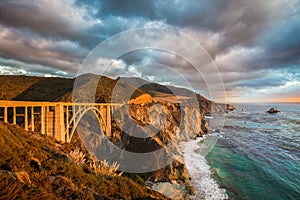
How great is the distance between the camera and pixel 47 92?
2003 inches

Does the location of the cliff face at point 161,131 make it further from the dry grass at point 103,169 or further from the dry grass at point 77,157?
the dry grass at point 77,157

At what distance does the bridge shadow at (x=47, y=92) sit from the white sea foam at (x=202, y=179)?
3116 cm

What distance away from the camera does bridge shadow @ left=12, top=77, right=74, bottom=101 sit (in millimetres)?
43531

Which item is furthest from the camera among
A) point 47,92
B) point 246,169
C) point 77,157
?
point 47,92

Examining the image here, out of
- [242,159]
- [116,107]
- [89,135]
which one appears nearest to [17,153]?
[89,135]

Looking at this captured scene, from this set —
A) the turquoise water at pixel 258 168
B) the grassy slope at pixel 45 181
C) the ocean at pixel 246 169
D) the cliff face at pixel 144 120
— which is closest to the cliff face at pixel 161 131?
the cliff face at pixel 144 120

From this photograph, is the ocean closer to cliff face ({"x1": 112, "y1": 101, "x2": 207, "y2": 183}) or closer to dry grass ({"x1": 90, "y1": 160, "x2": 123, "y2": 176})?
cliff face ({"x1": 112, "y1": 101, "x2": 207, "y2": 183})

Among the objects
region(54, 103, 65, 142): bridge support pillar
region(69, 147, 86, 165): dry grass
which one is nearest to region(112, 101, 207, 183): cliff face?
region(54, 103, 65, 142): bridge support pillar

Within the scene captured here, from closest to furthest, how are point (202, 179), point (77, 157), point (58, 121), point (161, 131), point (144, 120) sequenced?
point (77, 157) → point (58, 121) → point (202, 179) → point (161, 131) → point (144, 120)

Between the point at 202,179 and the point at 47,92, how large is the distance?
164 feet

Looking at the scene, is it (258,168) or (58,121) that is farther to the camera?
(258,168)

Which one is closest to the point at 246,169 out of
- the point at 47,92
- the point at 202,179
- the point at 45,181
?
the point at 202,179

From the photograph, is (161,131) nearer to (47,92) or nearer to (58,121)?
(58,121)

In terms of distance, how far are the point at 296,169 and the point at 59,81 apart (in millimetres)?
71123
